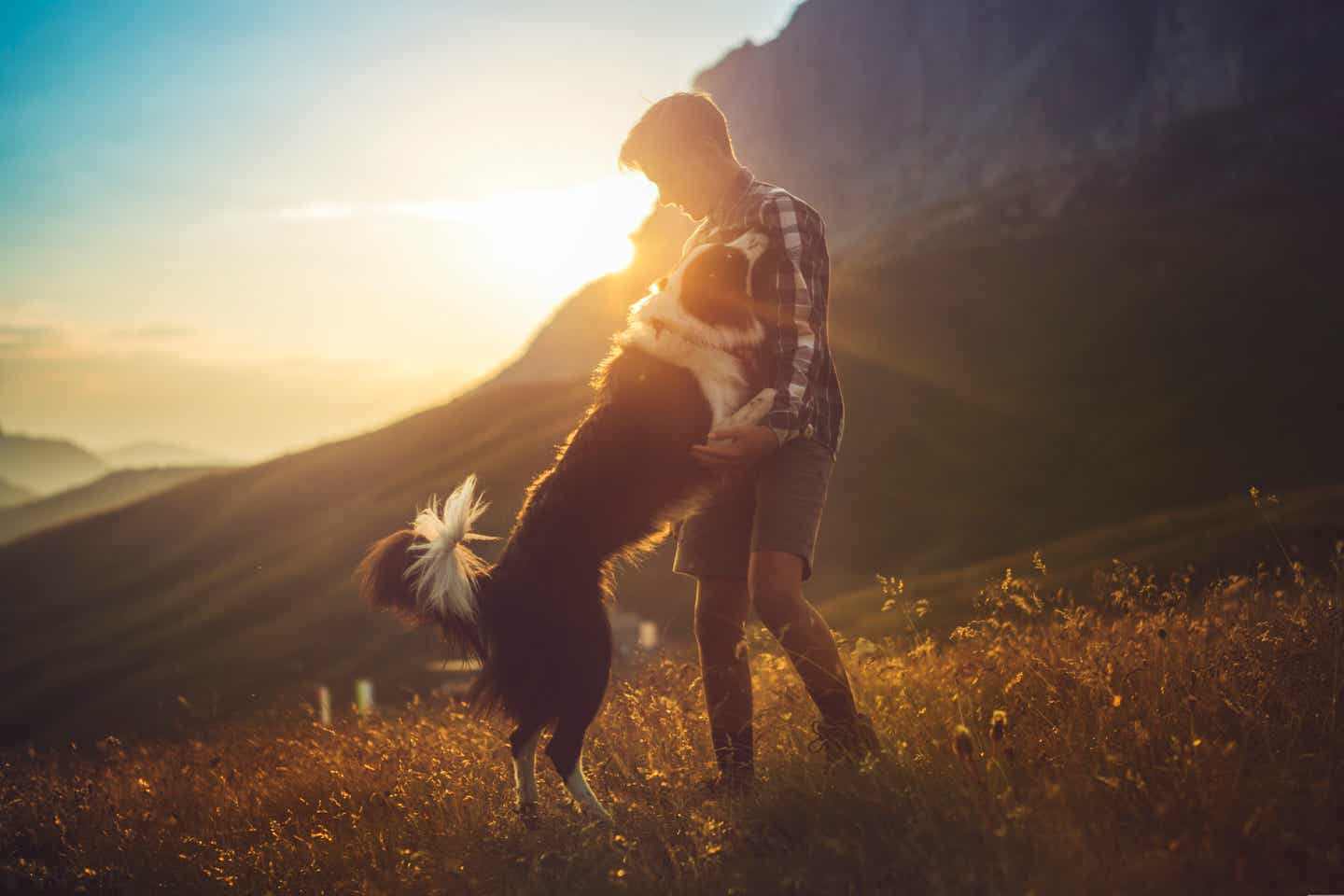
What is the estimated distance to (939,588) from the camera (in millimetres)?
30281

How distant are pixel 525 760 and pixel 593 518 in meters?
1.09

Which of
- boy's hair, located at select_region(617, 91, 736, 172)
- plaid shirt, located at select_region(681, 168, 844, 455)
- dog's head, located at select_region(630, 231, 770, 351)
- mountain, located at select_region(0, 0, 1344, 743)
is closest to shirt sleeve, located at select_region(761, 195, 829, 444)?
plaid shirt, located at select_region(681, 168, 844, 455)

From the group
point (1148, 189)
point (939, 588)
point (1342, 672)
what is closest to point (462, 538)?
point (1342, 672)

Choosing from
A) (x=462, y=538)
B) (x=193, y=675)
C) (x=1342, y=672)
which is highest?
(x=462, y=538)

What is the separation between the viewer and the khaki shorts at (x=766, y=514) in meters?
3.46

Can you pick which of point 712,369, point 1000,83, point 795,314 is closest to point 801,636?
point 712,369

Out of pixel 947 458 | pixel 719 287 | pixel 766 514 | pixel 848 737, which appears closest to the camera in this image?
pixel 848 737

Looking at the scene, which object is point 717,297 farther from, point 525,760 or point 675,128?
point 525,760

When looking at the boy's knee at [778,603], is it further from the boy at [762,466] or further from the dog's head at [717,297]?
the dog's head at [717,297]

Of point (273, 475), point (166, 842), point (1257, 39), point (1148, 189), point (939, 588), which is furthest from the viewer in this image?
point (1257, 39)

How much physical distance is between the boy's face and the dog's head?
24 centimetres

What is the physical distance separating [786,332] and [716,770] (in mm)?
1822

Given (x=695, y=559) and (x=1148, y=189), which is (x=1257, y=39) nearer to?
(x=1148, y=189)

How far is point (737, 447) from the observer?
3.37 meters
